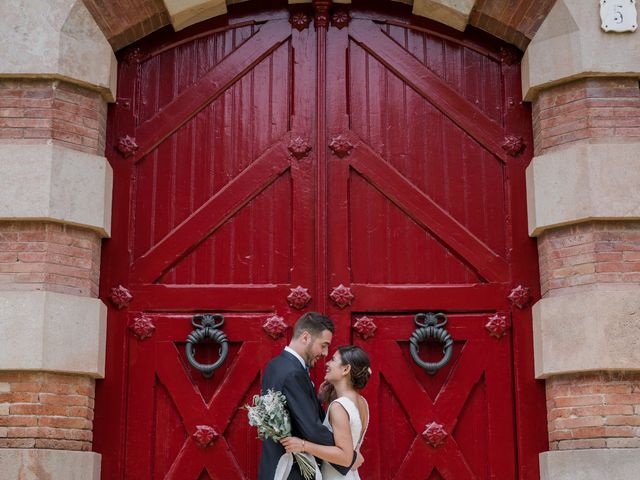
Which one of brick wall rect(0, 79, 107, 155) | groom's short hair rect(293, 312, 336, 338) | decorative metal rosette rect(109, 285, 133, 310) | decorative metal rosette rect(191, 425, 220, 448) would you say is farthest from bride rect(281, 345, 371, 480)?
brick wall rect(0, 79, 107, 155)

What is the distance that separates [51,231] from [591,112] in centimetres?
384

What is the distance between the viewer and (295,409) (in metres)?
6.20

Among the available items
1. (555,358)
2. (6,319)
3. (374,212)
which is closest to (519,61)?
(374,212)

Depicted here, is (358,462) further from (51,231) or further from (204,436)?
(51,231)

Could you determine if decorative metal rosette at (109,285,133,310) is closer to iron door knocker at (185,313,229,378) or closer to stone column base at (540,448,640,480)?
iron door knocker at (185,313,229,378)

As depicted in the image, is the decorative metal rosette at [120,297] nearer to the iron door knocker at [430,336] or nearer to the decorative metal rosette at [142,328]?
the decorative metal rosette at [142,328]

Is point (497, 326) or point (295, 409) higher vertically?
point (497, 326)

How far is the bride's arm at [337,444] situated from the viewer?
6.18m

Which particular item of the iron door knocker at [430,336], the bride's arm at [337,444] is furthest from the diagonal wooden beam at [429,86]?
the bride's arm at [337,444]

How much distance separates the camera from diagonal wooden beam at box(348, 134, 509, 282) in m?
7.54

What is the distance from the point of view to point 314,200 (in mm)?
7625

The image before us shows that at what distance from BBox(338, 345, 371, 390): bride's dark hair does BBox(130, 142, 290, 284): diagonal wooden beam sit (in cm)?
152

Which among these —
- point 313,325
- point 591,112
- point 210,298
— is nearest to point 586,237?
point 591,112

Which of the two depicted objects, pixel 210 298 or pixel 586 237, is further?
pixel 210 298
